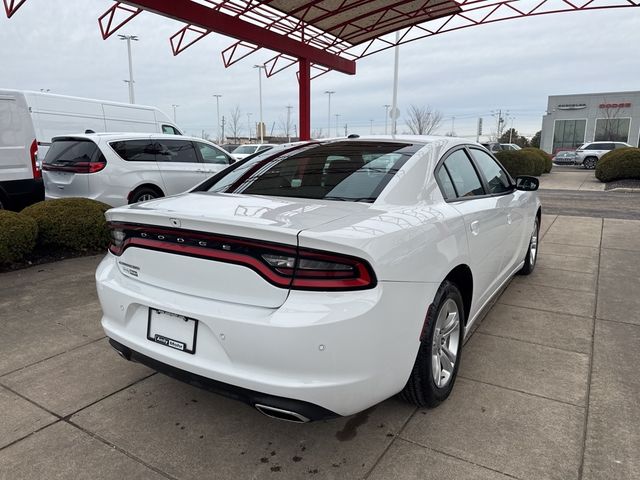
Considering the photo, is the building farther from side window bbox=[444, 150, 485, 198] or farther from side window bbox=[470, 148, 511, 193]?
side window bbox=[444, 150, 485, 198]

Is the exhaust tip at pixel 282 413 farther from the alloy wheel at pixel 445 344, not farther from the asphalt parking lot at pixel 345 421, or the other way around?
the alloy wheel at pixel 445 344

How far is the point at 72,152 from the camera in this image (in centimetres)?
737

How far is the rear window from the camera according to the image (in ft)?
23.9

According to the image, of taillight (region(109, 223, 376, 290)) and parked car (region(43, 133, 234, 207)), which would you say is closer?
taillight (region(109, 223, 376, 290))

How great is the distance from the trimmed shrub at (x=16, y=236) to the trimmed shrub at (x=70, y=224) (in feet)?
0.91

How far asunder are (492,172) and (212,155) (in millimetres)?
6446

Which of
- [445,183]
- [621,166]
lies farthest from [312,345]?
[621,166]

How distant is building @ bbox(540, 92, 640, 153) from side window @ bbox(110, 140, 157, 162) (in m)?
48.6

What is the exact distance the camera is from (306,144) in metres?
3.64

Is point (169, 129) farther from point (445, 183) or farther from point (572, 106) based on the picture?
point (572, 106)

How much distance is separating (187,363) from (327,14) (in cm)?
1134

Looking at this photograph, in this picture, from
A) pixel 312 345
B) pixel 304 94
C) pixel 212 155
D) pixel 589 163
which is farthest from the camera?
pixel 589 163

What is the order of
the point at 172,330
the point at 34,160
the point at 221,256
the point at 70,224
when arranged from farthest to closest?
1. the point at 34,160
2. the point at 70,224
3. the point at 172,330
4. the point at 221,256

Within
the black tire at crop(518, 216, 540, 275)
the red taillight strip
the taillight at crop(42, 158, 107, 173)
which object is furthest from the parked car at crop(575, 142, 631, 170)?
the red taillight strip
